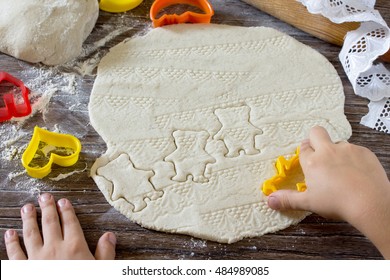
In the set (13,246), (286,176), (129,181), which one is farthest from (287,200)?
(13,246)

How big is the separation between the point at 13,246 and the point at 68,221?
0.36 feet

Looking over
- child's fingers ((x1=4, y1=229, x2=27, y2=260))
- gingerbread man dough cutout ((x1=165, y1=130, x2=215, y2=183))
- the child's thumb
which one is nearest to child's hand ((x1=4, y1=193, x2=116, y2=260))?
child's fingers ((x1=4, y1=229, x2=27, y2=260))

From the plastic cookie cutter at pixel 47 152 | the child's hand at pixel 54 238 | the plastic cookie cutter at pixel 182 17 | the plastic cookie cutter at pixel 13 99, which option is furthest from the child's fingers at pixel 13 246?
the plastic cookie cutter at pixel 182 17

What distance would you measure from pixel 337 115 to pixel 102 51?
60 cm

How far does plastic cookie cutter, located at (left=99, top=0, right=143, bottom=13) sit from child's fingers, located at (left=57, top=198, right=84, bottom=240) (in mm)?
591

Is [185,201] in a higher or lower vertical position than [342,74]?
lower

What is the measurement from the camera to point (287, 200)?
1.10 metres

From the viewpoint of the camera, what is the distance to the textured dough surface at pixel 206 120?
1.13 meters

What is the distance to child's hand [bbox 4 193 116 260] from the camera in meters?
1.04

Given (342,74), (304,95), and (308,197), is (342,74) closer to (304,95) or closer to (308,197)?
(304,95)

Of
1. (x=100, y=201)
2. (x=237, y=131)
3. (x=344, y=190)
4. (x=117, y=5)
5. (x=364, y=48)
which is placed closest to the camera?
(x=344, y=190)

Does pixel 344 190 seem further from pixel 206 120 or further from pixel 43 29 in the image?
pixel 43 29
